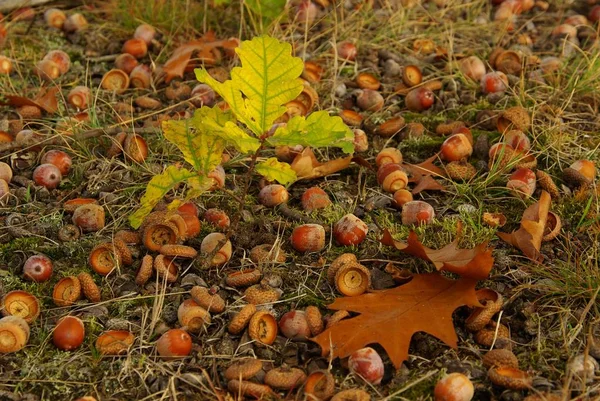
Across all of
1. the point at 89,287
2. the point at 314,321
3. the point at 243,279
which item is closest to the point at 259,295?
the point at 243,279

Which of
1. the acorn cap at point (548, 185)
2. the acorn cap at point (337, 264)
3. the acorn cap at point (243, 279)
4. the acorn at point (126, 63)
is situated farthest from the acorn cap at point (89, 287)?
the acorn cap at point (548, 185)

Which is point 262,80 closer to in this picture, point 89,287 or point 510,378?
point 89,287

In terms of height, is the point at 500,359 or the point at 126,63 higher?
the point at 126,63

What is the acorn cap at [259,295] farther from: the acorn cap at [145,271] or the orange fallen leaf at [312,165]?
the orange fallen leaf at [312,165]

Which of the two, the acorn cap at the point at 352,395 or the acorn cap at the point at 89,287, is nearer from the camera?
the acorn cap at the point at 352,395

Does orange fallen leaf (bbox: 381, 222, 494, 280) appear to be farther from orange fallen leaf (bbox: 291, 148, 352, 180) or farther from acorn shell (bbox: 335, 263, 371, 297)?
orange fallen leaf (bbox: 291, 148, 352, 180)

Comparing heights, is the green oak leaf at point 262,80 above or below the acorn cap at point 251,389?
above
